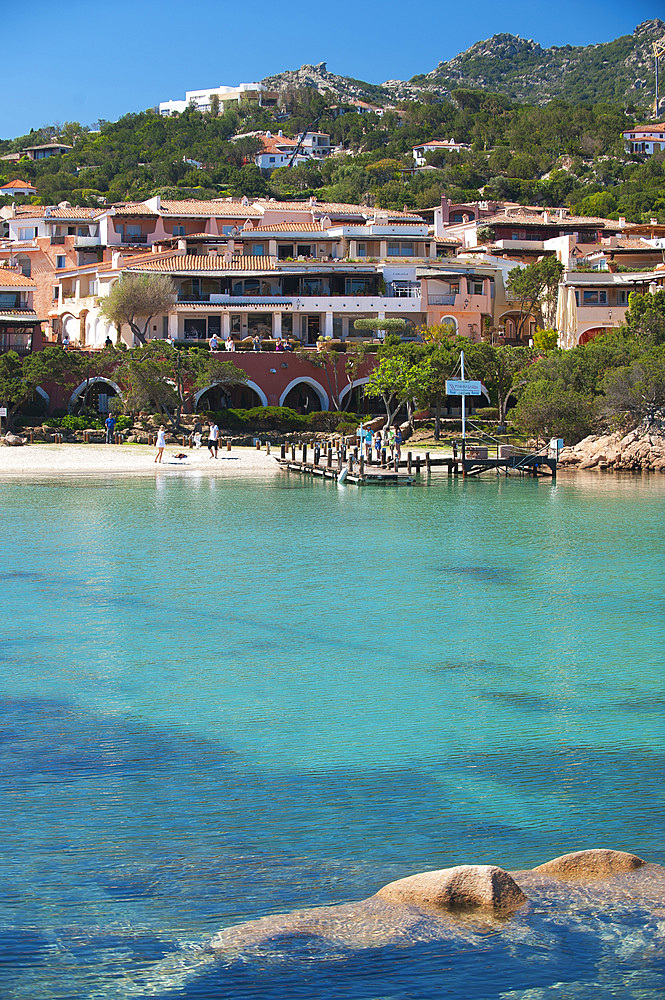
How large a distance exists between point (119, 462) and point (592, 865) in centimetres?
3959

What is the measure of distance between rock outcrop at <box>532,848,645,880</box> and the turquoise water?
693 millimetres

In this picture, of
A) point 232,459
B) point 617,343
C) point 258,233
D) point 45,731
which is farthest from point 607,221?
point 45,731

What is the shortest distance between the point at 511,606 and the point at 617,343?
34371 millimetres

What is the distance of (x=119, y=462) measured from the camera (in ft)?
151

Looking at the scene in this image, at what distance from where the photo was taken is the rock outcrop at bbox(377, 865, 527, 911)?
7.69 meters

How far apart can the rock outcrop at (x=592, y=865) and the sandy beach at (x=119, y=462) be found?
3631 centimetres

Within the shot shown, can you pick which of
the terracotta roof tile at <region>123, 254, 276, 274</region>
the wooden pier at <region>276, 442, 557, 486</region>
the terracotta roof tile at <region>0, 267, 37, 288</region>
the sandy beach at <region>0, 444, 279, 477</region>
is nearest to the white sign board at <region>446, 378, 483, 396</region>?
the wooden pier at <region>276, 442, 557, 486</region>

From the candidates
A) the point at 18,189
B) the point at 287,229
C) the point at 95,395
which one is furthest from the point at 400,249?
the point at 18,189

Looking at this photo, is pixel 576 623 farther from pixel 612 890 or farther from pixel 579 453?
pixel 579 453

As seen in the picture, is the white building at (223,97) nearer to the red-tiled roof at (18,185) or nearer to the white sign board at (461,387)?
the red-tiled roof at (18,185)

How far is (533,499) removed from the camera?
3775 cm

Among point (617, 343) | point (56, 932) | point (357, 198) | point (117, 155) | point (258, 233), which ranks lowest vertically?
point (56, 932)

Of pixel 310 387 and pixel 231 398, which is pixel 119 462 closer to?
pixel 231 398

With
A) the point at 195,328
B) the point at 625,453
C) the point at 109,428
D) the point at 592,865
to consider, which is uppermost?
the point at 195,328
